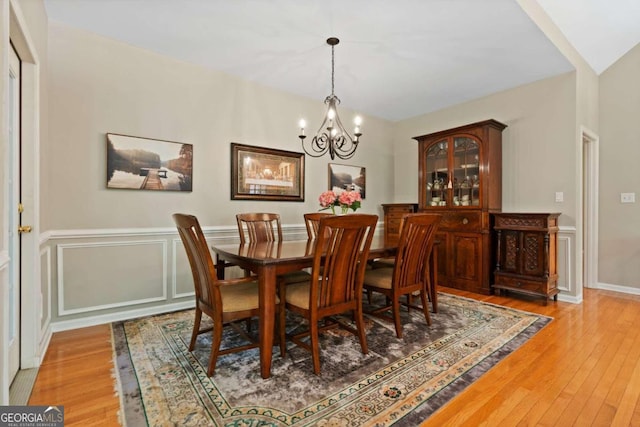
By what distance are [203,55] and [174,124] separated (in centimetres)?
74

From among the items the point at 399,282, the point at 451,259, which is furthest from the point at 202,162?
the point at 451,259

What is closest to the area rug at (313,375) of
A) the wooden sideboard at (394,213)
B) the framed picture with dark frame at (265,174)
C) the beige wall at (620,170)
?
the framed picture with dark frame at (265,174)

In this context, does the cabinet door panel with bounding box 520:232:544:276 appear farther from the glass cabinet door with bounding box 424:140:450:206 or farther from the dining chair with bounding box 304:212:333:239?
the dining chair with bounding box 304:212:333:239

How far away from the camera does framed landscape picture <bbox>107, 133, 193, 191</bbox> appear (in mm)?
2779

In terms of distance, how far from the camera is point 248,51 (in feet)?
9.82

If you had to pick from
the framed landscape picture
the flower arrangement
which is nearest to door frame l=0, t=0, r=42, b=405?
the framed landscape picture

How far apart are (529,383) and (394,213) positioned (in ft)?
10.4

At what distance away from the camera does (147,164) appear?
2.93 m

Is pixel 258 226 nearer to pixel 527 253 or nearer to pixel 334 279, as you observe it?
pixel 334 279

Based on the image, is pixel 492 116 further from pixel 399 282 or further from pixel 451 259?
pixel 399 282

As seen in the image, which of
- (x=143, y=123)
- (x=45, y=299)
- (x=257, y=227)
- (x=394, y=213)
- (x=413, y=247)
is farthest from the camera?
(x=394, y=213)

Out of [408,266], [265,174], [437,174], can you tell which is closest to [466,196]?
[437,174]

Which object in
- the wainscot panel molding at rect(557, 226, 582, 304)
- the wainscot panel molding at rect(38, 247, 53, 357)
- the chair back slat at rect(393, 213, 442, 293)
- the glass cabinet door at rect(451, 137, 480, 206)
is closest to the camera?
the wainscot panel molding at rect(38, 247, 53, 357)

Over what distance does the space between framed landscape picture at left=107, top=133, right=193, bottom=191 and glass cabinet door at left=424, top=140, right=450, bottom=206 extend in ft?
10.1
